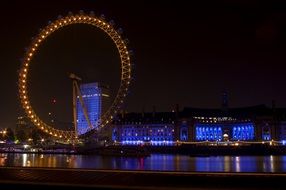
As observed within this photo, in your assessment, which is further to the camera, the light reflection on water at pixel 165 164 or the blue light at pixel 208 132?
the blue light at pixel 208 132

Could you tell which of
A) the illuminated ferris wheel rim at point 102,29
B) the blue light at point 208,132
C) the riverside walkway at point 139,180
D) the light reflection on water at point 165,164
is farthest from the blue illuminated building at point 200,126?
the riverside walkway at point 139,180

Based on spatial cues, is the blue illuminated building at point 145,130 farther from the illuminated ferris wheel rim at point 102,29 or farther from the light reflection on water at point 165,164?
the illuminated ferris wheel rim at point 102,29

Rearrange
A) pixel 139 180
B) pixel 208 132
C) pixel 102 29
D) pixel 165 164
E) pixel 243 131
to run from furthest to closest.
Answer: pixel 208 132 < pixel 243 131 < pixel 102 29 < pixel 165 164 < pixel 139 180

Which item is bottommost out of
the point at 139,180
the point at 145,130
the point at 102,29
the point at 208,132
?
the point at 139,180

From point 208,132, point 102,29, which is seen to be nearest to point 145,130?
point 208,132

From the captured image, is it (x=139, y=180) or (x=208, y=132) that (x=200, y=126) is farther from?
(x=139, y=180)

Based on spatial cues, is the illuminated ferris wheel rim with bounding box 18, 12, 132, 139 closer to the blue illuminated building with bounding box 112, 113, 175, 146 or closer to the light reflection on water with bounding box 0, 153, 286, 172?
the light reflection on water with bounding box 0, 153, 286, 172

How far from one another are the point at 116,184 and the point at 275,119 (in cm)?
8622

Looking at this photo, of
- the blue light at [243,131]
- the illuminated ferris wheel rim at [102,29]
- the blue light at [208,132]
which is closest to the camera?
the illuminated ferris wheel rim at [102,29]

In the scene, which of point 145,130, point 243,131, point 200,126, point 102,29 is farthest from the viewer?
point 145,130

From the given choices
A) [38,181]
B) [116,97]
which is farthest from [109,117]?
[38,181]

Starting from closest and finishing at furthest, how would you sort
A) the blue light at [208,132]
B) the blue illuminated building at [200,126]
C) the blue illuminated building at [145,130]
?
the blue illuminated building at [200,126] → the blue light at [208,132] → the blue illuminated building at [145,130]

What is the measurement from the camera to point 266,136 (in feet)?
310

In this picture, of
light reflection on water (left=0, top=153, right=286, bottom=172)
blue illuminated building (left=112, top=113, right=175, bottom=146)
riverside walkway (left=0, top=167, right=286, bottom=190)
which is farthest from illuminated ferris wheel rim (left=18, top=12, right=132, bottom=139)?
blue illuminated building (left=112, top=113, right=175, bottom=146)
